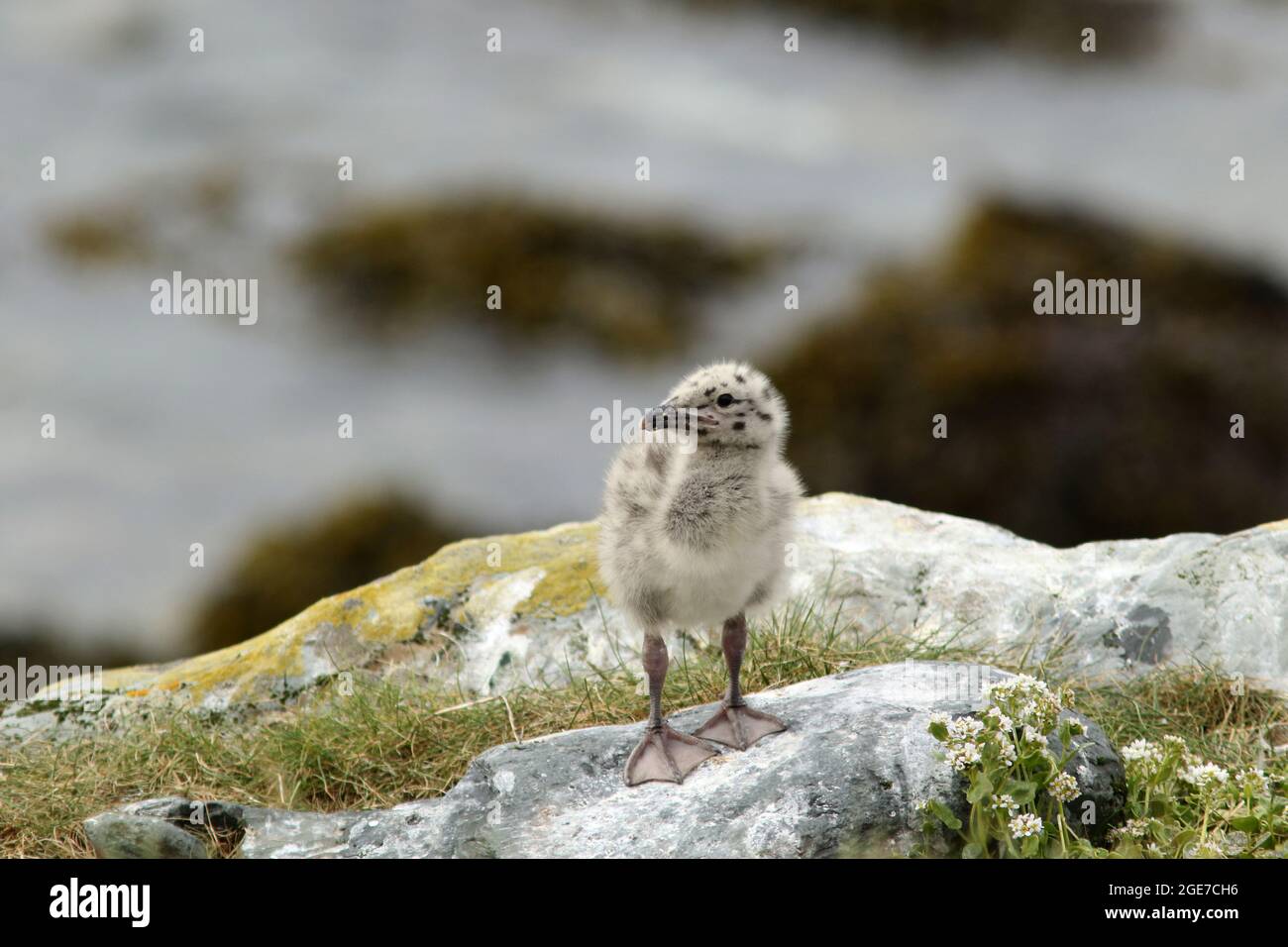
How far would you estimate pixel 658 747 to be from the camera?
425 cm

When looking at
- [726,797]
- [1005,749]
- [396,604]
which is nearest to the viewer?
[1005,749]

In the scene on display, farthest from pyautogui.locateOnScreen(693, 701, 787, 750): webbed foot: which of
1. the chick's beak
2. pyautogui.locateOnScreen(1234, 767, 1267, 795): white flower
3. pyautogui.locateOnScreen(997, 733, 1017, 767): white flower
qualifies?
pyautogui.locateOnScreen(1234, 767, 1267, 795): white flower

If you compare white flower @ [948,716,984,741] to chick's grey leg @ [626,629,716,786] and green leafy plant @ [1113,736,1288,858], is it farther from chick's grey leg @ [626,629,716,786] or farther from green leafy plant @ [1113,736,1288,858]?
chick's grey leg @ [626,629,716,786]

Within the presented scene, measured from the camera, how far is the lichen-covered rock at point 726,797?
3787 mm

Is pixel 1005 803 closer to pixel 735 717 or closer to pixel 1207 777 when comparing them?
pixel 1207 777

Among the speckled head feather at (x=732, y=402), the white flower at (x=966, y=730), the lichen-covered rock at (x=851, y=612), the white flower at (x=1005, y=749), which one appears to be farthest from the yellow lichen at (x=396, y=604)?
the white flower at (x=1005, y=749)

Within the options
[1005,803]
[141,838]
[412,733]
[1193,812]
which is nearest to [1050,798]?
[1005,803]

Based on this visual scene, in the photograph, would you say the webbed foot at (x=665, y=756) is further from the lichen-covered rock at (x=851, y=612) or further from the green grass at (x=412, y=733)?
the lichen-covered rock at (x=851, y=612)

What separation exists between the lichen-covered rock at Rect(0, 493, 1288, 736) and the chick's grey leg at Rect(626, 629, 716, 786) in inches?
56.8

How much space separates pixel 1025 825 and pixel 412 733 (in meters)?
2.63

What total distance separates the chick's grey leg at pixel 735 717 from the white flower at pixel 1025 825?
0.93 meters

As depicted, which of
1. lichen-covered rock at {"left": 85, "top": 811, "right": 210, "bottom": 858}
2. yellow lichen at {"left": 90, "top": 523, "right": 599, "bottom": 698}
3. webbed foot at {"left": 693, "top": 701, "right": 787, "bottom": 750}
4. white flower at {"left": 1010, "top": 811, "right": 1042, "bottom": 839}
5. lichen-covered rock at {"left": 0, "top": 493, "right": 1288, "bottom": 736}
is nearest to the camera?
white flower at {"left": 1010, "top": 811, "right": 1042, "bottom": 839}

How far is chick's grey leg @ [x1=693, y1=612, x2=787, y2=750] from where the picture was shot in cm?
427

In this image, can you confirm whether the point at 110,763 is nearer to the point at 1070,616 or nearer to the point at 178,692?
the point at 178,692
